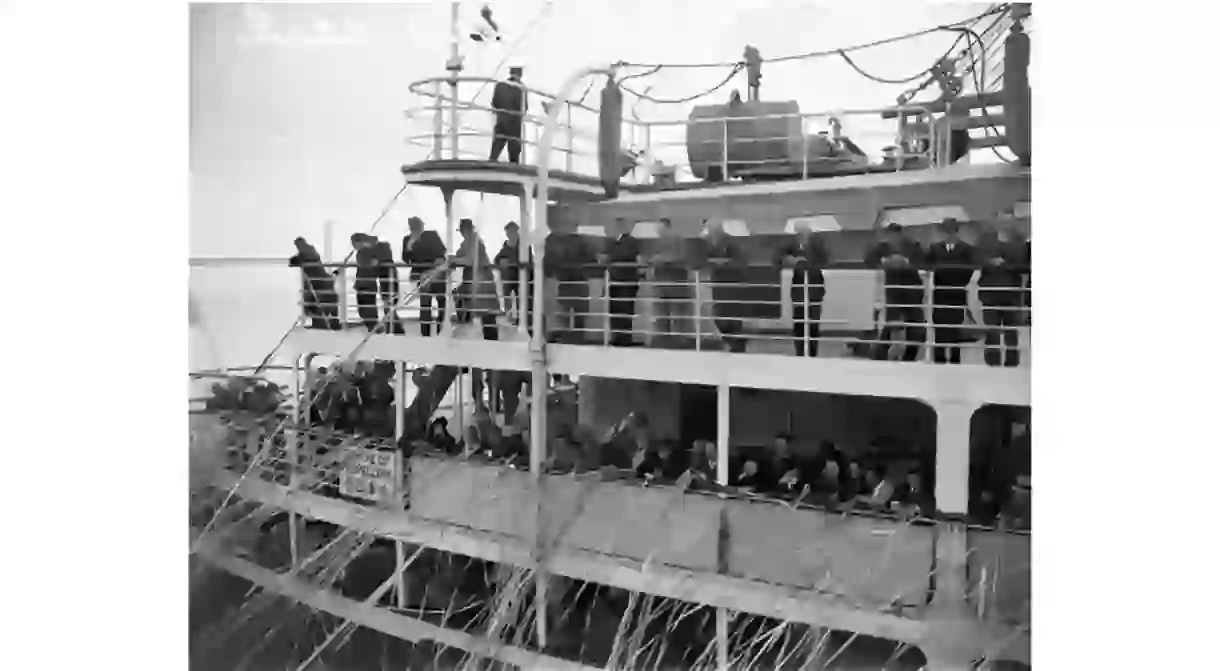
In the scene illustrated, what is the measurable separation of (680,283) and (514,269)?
0.37m

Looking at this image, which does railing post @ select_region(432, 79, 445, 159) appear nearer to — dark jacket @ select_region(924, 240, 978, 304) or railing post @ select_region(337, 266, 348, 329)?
railing post @ select_region(337, 266, 348, 329)

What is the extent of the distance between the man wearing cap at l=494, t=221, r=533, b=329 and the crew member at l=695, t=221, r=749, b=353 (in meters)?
0.38

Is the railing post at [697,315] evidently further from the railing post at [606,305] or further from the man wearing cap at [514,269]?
the man wearing cap at [514,269]

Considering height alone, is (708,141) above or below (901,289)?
above

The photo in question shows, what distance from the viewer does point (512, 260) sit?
87.2 inches

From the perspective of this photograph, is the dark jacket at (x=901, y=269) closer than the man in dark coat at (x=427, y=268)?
Yes

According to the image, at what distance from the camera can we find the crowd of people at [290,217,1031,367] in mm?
1882

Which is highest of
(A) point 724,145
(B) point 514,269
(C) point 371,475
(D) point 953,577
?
(A) point 724,145

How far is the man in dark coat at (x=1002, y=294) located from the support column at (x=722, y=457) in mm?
501

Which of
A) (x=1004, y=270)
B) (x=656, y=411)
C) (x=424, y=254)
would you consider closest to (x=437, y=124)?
(x=424, y=254)

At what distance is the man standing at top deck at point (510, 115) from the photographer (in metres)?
2.23

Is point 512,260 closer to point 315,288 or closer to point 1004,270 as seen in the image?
point 315,288

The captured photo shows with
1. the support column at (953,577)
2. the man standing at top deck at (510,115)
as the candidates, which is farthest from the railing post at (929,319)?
the man standing at top deck at (510,115)
